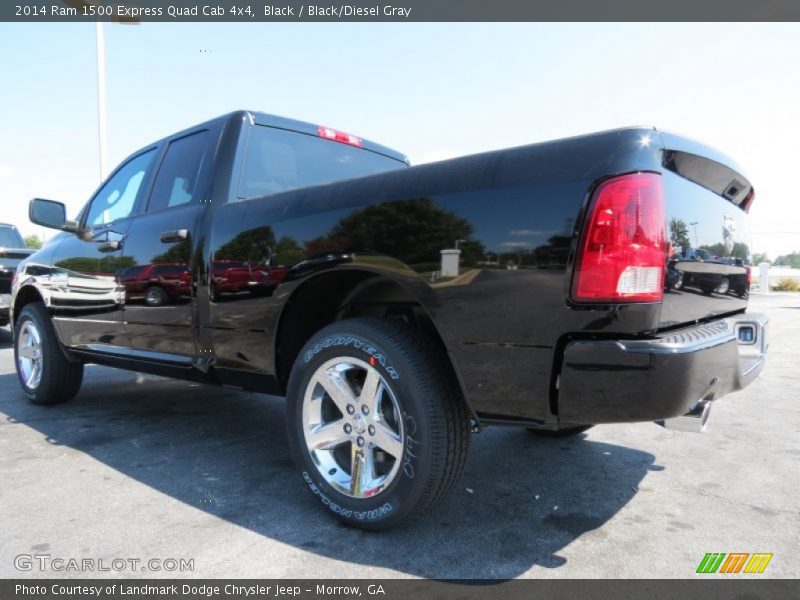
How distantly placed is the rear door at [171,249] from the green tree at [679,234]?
7.16 feet

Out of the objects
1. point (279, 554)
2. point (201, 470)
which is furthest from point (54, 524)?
point (279, 554)

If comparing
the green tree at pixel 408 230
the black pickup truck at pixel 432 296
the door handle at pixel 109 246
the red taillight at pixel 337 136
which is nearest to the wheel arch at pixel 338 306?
the black pickup truck at pixel 432 296

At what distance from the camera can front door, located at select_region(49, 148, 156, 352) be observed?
3445 mm

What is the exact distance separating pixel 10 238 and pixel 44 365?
652 cm

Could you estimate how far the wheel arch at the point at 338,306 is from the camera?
227cm

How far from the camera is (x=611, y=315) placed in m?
1.58

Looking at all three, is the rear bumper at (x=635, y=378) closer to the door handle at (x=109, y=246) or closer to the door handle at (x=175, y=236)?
the door handle at (x=175, y=236)

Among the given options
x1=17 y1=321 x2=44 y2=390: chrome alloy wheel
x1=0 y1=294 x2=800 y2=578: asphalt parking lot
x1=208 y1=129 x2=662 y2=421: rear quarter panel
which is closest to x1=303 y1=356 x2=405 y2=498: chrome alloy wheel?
x1=0 y1=294 x2=800 y2=578: asphalt parking lot

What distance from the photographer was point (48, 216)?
406 cm

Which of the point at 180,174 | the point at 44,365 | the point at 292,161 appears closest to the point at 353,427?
the point at 292,161

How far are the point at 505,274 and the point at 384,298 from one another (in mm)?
759

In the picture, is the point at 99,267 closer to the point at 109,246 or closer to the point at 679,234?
the point at 109,246

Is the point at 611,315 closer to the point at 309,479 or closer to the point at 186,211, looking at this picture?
the point at 309,479

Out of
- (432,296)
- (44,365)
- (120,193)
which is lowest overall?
(44,365)
